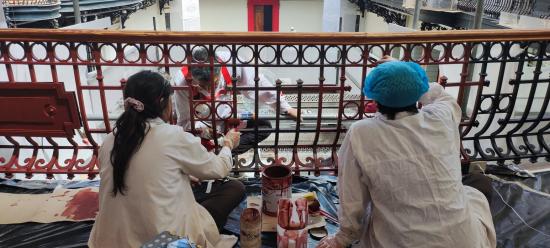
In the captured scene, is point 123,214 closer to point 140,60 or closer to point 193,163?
point 193,163

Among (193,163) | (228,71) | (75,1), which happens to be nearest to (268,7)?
(75,1)

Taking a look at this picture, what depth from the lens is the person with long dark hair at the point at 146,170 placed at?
1.58m

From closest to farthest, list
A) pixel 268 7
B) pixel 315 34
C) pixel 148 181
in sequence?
pixel 148 181
pixel 315 34
pixel 268 7

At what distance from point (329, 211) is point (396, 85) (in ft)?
3.67

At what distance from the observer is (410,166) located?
1.42 meters

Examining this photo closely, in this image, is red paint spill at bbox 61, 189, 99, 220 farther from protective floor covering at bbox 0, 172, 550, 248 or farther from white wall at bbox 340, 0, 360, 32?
white wall at bbox 340, 0, 360, 32

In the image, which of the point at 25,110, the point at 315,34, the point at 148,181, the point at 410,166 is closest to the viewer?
the point at 410,166

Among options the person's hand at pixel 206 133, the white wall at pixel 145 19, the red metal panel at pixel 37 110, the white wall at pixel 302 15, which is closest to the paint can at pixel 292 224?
the person's hand at pixel 206 133

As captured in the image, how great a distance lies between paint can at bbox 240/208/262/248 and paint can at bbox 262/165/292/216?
0.18m

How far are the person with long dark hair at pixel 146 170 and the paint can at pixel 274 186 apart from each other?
348 millimetres

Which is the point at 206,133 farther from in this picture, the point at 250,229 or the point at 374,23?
the point at 374,23

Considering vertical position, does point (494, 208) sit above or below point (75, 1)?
below

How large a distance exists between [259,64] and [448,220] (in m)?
1.20

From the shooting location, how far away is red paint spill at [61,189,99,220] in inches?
89.3
